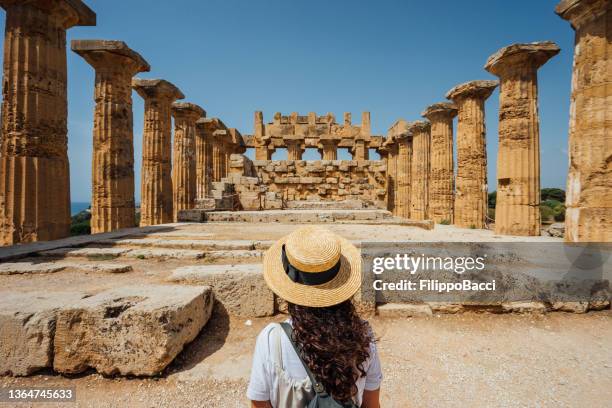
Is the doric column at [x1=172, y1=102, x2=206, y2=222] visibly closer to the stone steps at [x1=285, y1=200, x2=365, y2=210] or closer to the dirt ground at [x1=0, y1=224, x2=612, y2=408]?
the stone steps at [x1=285, y1=200, x2=365, y2=210]

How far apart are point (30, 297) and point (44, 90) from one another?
6255 millimetres

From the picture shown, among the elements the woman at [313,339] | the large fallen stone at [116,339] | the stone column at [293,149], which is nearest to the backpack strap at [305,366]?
the woman at [313,339]

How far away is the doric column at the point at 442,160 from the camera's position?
12.8 m

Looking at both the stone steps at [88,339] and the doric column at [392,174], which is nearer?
the stone steps at [88,339]

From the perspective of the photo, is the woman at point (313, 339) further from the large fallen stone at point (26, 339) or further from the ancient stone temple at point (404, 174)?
the ancient stone temple at point (404, 174)

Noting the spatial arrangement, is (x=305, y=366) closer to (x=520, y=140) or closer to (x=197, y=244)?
(x=197, y=244)

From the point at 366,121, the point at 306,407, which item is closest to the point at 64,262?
the point at 306,407

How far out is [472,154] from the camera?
35.6ft

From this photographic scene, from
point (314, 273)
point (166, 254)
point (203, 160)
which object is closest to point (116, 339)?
point (314, 273)

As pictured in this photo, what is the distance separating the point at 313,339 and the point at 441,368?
2.12 meters

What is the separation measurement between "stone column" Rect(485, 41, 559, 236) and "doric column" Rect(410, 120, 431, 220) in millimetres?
7544

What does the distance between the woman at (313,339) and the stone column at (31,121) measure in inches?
315

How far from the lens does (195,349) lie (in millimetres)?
2740

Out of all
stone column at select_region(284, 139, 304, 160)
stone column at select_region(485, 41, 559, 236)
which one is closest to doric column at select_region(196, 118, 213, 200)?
stone column at select_region(284, 139, 304, 160)
